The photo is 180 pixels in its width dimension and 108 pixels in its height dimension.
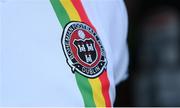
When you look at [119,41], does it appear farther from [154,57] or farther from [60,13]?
[154,57]

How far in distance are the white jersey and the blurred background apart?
1.98 meters

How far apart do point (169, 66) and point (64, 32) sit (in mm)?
2175

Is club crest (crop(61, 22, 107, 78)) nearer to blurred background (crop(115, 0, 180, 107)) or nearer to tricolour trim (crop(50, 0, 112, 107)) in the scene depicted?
tricolour trim (crop(50, 0, 112, 107))

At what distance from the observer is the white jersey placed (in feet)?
2.84

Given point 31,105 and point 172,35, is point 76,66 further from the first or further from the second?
point 172,35

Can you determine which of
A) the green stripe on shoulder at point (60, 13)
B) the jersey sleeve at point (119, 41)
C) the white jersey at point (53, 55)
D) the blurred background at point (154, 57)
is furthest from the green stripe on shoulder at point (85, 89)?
the blurred background at point (154, 57)

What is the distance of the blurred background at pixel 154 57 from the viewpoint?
303cm

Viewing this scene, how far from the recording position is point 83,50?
3.14 feet

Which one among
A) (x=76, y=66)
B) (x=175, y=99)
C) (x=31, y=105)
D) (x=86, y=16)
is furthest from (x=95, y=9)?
(x=175, y=99)

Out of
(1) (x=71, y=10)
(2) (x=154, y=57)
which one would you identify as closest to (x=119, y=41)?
(1) (x=71, y=10)

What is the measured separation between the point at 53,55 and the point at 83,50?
0.24 feet

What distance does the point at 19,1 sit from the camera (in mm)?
894

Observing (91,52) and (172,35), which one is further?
(172,35)

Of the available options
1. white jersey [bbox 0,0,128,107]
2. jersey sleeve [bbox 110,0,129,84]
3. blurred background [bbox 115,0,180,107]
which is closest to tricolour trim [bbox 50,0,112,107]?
white jersey [bbox 0,0,128,107]
